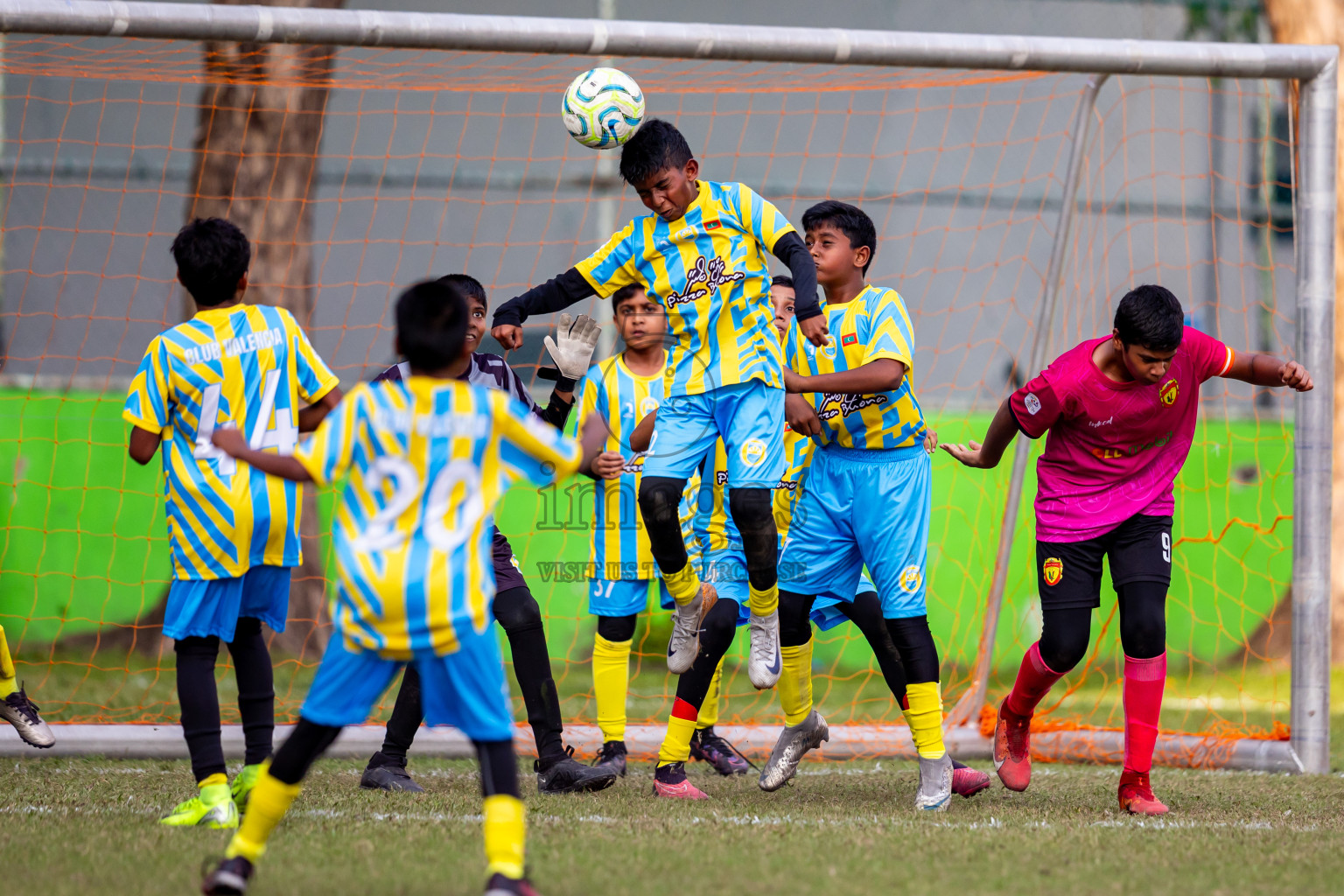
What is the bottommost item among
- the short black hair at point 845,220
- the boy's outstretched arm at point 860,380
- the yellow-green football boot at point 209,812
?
the yellow-green football boot at point 209,812

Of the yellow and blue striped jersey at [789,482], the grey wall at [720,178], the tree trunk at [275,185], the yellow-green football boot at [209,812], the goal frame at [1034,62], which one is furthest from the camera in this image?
the grey wall at [720,178]

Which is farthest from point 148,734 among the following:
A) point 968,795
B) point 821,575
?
point 968,795

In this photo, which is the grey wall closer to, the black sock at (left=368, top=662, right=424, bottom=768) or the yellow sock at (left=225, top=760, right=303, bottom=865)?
the black sock at (left=368, top=662, right=424, bottom=768)

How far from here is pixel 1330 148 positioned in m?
5.48

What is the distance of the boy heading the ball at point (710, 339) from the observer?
4223mm

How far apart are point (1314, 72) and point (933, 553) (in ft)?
12.4

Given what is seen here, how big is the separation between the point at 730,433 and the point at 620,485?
88 cm

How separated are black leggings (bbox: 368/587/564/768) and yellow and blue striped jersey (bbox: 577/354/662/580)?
0.38 m

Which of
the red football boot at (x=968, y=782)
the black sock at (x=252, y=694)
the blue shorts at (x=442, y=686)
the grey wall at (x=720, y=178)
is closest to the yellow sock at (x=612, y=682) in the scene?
the red football boot at (x=968, y=782)

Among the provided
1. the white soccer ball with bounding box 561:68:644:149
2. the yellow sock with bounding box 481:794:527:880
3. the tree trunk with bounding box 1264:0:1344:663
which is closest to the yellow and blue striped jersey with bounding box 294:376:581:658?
the yellow sock with bounding box 481:794:527:880

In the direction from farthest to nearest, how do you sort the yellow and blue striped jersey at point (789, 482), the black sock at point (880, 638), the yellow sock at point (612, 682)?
the yellow and blue striped jersey at point (789, 482), the yellow sock at point (612, 682), the black sock at point (880, 638)

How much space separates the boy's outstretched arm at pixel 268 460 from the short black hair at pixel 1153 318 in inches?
97.4

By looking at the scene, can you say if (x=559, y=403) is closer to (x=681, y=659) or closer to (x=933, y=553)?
(x=681, y=659)

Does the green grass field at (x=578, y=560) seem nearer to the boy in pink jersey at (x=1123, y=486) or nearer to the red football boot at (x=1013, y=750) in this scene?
the red football boot at (x=1013, y=750)
